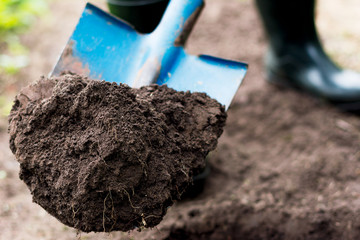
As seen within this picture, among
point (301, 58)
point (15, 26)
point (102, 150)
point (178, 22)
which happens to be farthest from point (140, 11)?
point (15, 26)

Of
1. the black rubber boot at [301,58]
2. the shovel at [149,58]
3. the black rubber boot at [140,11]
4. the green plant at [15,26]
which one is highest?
the black rubber boot at [301,58]

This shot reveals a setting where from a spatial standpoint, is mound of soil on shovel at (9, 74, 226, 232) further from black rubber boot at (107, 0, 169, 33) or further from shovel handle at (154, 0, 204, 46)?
black rubber boot at (107, 0, 169, 33)

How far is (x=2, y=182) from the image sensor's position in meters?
1.72

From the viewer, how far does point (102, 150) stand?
1.00 metres

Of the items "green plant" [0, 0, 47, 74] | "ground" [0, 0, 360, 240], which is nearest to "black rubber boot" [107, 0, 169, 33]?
"ground" [0, 0, 360, 240]

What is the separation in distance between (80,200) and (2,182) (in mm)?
940

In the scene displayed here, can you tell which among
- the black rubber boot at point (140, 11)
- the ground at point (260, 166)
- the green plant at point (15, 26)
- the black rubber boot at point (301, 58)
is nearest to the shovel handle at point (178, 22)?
the black rubber boot at point (140, 11)

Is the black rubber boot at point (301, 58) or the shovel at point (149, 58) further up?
the black rubber boot at point (301, 58)

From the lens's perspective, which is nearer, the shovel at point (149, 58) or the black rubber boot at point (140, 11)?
the shovel at point (149, 58)

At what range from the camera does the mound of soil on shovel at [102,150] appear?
101 cm

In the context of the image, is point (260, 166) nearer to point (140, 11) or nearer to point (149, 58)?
point (149, 58)

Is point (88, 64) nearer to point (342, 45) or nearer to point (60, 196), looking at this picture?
point (60, 196)

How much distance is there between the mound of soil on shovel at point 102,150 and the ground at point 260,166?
368mm

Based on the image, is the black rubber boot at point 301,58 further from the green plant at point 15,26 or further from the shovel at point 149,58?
the green plant at point 15,26
